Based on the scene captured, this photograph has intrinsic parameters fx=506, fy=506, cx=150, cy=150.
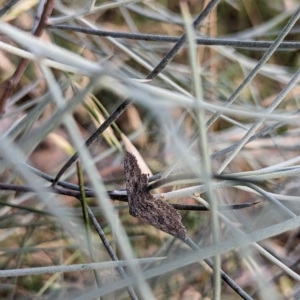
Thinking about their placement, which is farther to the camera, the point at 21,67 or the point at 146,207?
the point at 21,67

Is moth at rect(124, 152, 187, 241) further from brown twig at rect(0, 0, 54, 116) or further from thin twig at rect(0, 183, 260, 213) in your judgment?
brown twig at rect(0, 0, 54, 116)

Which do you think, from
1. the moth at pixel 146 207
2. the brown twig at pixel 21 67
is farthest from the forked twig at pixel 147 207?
the brown twig at pixel 21 67

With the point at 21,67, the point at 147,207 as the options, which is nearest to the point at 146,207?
the point at 147,207

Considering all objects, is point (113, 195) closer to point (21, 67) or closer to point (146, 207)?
point (146, 207)

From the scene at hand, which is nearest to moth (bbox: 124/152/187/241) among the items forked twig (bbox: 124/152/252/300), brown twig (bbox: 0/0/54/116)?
forked twig (bbox: 124/152/252/300)

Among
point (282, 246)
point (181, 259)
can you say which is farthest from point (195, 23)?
point (282, 246)

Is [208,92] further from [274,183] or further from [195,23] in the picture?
[195,23]

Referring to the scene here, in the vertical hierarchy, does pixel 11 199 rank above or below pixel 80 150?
above

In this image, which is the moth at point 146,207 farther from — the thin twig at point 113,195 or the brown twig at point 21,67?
the brown twig at point 21,67
